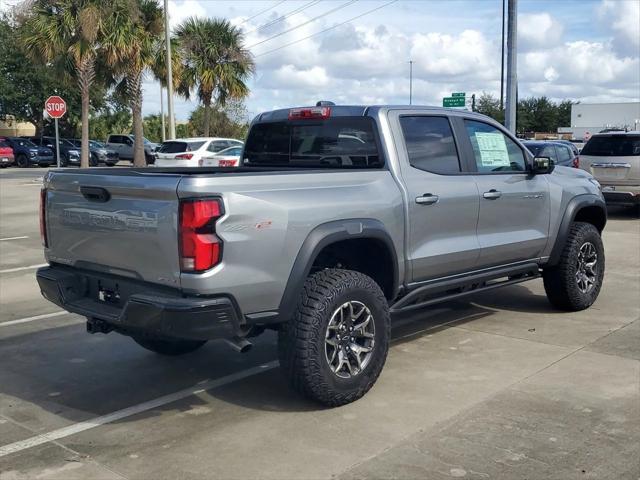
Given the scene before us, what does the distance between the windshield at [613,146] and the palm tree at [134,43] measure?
16.8m

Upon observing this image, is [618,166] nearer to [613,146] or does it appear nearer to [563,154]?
[613,146]

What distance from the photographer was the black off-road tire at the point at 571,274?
268 inches

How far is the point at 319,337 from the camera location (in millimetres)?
4371

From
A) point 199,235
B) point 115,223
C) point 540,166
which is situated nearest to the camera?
point 199,235

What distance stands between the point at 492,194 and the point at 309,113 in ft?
5.36

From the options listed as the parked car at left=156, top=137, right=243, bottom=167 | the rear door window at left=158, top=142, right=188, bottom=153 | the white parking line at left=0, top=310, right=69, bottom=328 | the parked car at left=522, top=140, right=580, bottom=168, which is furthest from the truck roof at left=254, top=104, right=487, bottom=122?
the rear door window at left=158, top=142, right=188, bottom=153

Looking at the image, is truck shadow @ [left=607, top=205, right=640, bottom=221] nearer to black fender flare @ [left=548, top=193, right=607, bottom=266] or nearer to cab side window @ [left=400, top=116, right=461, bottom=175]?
black fender flare @ [left=548, top=193, right=607, bottom=266]

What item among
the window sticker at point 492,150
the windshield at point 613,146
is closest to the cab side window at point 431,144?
the window sticker at point 492,150

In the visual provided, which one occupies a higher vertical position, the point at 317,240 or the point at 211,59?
the point at 211,59

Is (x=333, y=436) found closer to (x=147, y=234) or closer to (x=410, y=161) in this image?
(x=147, y=234)

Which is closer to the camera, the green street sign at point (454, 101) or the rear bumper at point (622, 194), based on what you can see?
the rear bumper at point (622, 194)

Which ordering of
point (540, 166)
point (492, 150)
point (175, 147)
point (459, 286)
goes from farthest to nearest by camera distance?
point (175, 147), point (540, 166), point (492, 150), point (459, 286)

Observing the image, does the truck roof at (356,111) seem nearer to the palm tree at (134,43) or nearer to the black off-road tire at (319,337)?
the black off-road tire at (319,337)

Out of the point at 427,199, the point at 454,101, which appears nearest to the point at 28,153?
the point at 454,101
